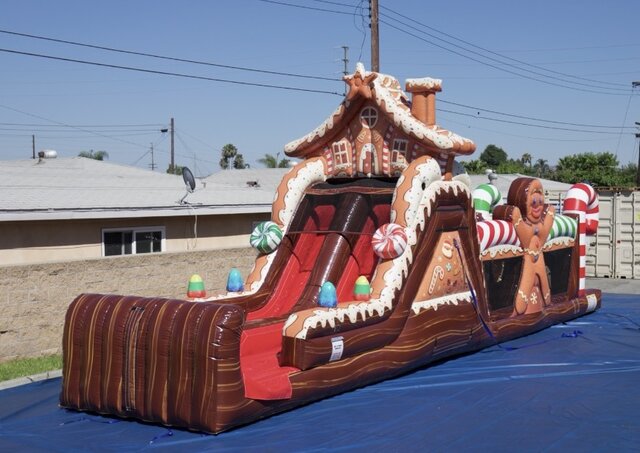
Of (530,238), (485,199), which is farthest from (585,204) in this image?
(530,238)

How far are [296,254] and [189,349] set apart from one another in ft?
9.64

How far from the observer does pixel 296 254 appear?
8.89m

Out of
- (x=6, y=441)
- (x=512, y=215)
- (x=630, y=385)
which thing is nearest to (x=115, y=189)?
(x=512, y=215)

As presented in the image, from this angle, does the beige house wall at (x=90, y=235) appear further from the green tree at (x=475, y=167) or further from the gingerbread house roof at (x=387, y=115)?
the green tree at (x=475, y=167)

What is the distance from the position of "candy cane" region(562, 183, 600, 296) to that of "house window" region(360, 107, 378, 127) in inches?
163

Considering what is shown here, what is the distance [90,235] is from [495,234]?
5938mm

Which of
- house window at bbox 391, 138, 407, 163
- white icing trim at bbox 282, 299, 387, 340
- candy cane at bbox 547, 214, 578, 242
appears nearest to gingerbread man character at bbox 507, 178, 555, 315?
candy cane at bbox 547, 214, 578, 242

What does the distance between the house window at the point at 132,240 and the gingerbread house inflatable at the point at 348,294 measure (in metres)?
4.04

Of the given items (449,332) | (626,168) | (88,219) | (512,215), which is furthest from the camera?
(626,168)

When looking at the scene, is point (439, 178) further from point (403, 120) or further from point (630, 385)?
point (630, 385)

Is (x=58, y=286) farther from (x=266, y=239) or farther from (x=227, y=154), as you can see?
(x=227, y=154)

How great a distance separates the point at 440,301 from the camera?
848 centimetres

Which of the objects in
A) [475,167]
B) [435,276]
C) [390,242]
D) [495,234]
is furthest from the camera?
[475,167]

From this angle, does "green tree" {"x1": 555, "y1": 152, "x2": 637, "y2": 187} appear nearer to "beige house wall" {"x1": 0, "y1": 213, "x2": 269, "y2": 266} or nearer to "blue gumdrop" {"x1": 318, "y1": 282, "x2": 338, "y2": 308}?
"beige house wall" {"x1": 0, "y1": 213, "x2": 269, "y2": 266}
